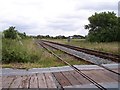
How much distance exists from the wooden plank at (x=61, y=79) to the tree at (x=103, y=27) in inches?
1714

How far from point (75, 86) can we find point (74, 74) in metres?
2.16

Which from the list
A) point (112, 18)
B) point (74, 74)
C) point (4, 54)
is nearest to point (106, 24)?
point (112, 18)

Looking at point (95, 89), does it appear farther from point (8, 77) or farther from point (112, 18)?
point (112, 18)

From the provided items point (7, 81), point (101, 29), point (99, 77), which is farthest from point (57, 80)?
point (101, 29)

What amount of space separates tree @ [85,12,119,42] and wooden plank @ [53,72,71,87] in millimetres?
43525

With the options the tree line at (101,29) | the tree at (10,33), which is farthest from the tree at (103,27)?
the tree at (10,33)

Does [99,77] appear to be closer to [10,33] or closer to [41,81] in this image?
[41,81]

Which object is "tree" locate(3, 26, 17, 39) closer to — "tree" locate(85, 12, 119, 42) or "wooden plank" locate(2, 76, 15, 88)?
"tree" locate(85, 12, 119, 42)

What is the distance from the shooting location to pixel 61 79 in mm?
9070

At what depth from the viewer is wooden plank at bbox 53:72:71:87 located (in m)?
8.30

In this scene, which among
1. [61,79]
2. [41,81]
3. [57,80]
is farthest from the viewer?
[61,79]

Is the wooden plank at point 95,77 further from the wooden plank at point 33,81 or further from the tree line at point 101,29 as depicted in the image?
the tree line at point 101,29

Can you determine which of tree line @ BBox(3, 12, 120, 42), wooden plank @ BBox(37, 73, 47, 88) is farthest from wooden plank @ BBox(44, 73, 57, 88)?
tree line @ BBox(3, 12, 120, 42)

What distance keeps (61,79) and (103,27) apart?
54.0 meters
